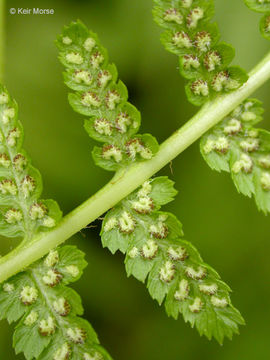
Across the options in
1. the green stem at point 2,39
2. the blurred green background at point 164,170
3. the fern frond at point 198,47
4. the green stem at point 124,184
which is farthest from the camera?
the blurred green background at point 164,170

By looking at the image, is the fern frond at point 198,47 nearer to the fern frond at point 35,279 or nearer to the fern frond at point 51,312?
the fern frond at point 35,279

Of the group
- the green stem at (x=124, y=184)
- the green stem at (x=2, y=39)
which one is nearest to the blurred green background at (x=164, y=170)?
the green stem at (x=2, y=39)

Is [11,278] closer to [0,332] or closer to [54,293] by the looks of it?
[54,293]

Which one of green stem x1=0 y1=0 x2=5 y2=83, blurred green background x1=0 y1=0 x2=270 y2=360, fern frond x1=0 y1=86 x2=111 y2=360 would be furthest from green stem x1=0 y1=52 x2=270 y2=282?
green stem x1=0 y1=0 x2=5 y2=83

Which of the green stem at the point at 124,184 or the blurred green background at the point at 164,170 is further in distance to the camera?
the blurred green background at the point at 164,170

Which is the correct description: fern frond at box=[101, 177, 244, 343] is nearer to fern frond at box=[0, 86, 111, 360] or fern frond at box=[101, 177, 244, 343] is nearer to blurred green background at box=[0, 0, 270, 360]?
fern frond at box=[0, 86, 111, 360]

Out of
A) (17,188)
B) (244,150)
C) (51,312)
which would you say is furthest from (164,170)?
(51,312)

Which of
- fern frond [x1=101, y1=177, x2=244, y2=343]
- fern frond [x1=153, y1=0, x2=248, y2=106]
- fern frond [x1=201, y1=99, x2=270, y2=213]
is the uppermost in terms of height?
fern frond [x1=153, y1=0, x2=248, y2=106]

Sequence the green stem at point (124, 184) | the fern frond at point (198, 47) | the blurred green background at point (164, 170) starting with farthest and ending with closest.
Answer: the blurred green background at point (164, 170), the green stem at point (124, 184), the fern frond at point (198, 47)
